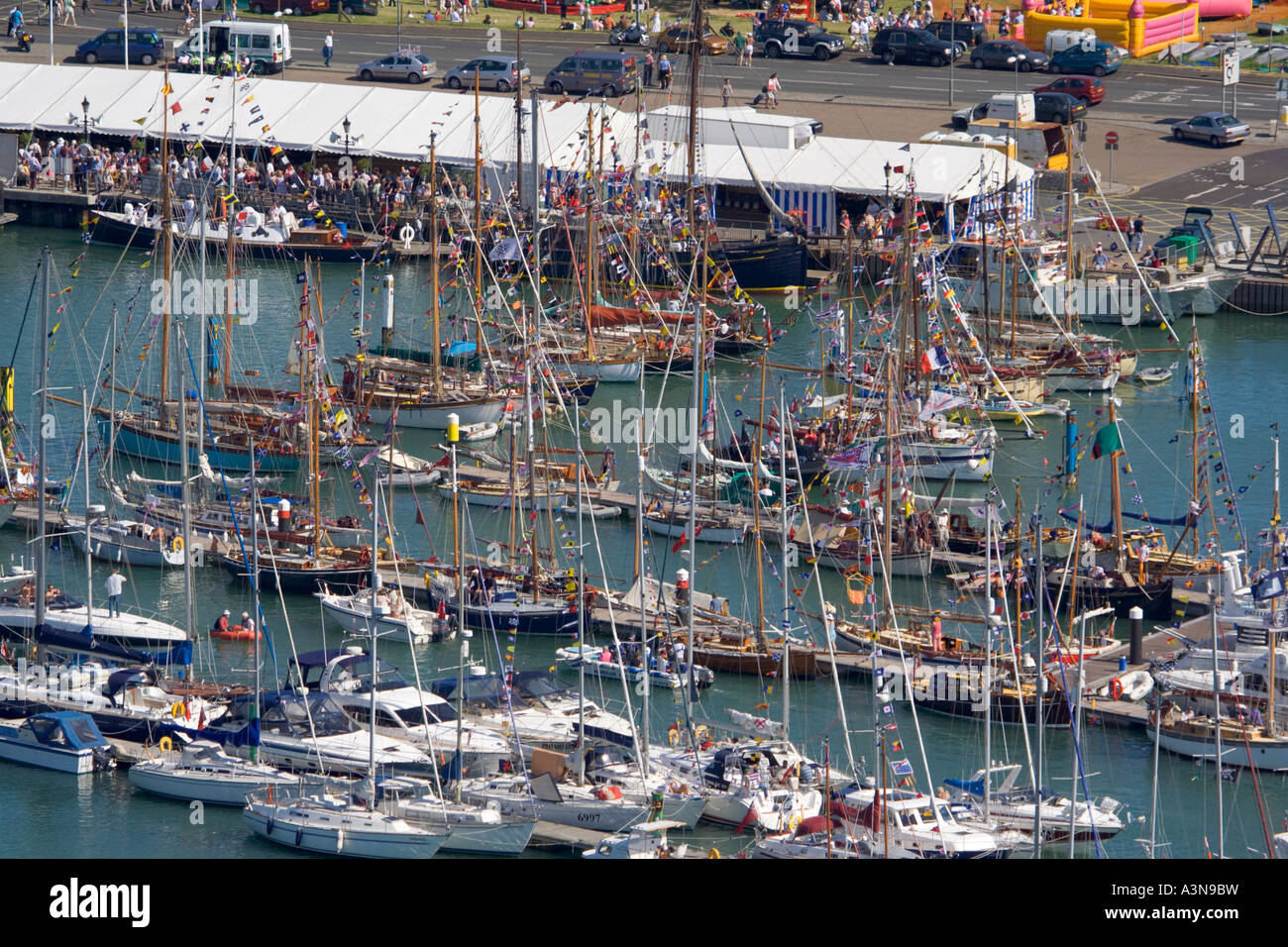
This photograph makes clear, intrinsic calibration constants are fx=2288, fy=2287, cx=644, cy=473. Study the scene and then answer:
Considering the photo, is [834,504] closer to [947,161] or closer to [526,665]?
[526,665]

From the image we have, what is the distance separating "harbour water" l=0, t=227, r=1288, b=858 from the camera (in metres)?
35.6

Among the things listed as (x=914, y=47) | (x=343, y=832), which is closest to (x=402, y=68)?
(x=914, y=47)

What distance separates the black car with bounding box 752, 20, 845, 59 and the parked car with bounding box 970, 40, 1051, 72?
5849 mm

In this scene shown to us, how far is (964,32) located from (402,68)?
22377 mm

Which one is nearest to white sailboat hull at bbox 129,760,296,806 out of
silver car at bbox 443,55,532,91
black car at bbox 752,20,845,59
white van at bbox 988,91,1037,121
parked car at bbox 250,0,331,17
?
white van at bbox 988,91,1037,121

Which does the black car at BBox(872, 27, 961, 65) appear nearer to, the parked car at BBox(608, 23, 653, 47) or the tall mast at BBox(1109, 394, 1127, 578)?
the parked car at BBox(608, 23, 653, 47)

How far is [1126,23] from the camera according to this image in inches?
3541

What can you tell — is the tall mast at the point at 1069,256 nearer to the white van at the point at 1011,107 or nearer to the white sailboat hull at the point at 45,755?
the white van at the point at 1011,107

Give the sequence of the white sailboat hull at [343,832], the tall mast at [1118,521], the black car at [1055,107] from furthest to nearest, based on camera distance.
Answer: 1. the black car at [1055,107]
2. the tall mast at [1118,521]
3. the white sailboat hull at [343,832]

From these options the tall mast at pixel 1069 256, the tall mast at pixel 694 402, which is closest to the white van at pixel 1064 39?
the tall mast at pixel 1069 256

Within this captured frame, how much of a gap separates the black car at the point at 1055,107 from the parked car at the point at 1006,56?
6.90m

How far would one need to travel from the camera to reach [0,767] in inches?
1483

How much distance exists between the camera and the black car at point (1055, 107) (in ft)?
259

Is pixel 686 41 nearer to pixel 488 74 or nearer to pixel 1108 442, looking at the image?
pixel 1108 442
